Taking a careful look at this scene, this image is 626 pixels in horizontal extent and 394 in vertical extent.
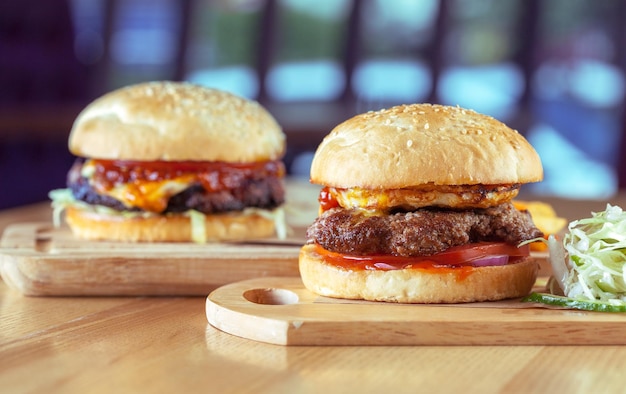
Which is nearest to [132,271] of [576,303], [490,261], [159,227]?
[159,227]

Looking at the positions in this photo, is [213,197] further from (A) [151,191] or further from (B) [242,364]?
(B) [242,364]

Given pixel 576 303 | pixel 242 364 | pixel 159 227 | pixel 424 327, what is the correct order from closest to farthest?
pixel 242 364 → pixel 424 327 → pixel 576 303 → pixel 159 227

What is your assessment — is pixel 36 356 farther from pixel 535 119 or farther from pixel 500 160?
pixel 535 119

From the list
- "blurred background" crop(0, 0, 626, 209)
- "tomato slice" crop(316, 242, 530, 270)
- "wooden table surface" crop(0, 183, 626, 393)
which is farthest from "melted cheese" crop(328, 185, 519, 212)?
"blurred background" crop(0, 0, 626, 209)

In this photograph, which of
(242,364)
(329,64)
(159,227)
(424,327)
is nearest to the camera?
(242,364)

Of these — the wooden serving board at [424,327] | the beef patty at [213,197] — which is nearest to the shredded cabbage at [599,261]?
the wooden serving board at [424,327]

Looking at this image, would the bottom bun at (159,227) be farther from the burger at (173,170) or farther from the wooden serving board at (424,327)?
the wooden serving board at (424,327)
